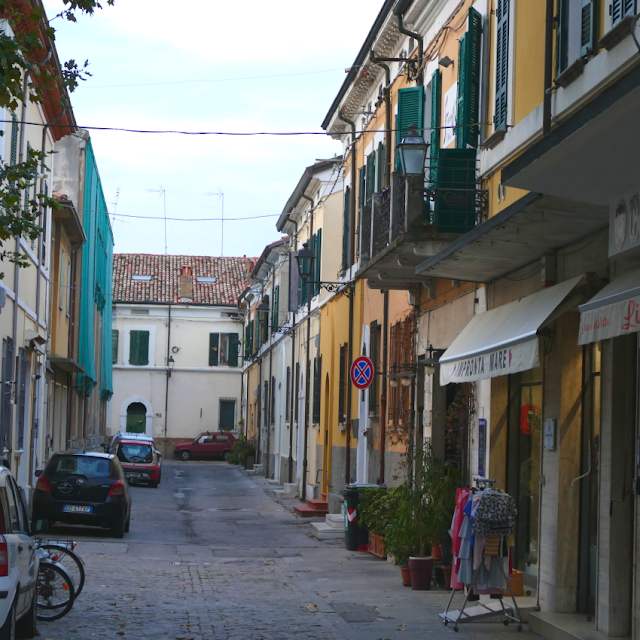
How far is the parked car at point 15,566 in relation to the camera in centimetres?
708

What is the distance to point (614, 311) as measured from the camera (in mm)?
7277

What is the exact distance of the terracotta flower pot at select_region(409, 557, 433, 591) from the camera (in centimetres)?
1219

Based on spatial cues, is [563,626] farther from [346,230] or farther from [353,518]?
[346,230]

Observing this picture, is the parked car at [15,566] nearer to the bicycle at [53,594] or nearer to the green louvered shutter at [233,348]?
the bicycle at [53,594]

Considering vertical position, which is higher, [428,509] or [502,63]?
[502,63]

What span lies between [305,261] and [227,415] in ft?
115

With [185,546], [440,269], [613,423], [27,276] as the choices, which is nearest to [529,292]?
[440,269]

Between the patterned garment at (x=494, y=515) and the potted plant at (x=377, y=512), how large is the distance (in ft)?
16.8

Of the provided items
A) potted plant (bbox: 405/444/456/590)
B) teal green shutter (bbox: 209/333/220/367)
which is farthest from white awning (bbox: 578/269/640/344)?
teal green shutter (bbox: 209/333/220/367)

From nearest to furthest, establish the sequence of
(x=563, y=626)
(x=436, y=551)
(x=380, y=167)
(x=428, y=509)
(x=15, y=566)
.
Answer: (x=15, y=566) → (x=563, y=626) → (x=428, y=509) → (x=436, y=551) → (x=380, y=167)

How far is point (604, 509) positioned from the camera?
8523 mm

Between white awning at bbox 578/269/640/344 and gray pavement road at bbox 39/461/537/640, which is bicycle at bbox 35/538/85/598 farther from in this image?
white awning at bbox 578/269/640/344

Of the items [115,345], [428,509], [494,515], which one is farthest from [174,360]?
[494,515]

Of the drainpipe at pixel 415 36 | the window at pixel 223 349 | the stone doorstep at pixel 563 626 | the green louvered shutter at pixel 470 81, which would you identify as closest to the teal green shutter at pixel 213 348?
the window at pixel 223 349
